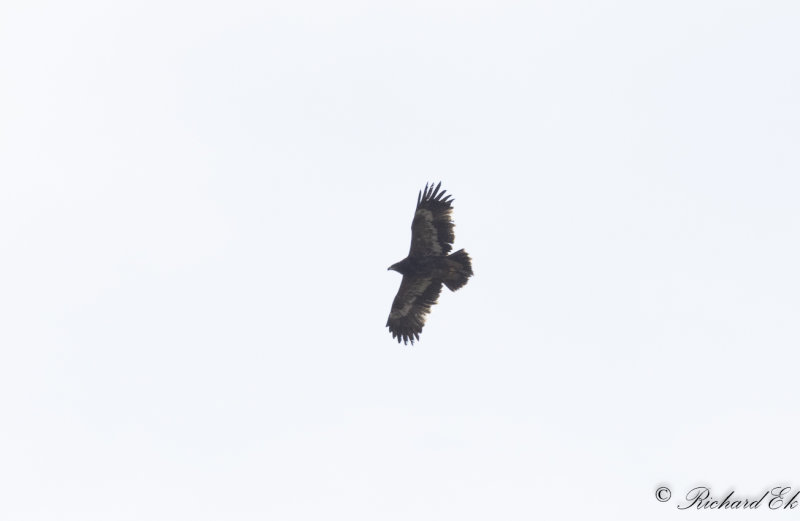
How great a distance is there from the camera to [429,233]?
29.5 metres

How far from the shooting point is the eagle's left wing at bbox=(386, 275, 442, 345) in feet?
101

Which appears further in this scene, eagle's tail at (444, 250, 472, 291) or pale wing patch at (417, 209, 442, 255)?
pale wing patch at (417, 209, 442, 255)

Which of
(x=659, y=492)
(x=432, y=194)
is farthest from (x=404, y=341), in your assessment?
(x=659, y=492)

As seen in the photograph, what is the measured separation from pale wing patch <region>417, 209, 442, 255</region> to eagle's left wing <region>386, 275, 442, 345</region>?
1220mm

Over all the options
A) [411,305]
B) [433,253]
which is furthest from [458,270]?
[411,305]

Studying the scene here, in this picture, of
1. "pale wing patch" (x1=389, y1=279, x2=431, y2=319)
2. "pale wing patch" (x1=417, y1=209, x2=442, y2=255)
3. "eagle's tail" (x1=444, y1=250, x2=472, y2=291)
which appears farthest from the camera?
"pale wing patch" (x1=389, y1=279, x2=431, y2=319)

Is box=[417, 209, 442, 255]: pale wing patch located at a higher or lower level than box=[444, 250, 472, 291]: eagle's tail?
higher

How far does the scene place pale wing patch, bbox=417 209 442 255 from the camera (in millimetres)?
29469

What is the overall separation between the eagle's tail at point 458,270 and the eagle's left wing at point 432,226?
0.30 meters

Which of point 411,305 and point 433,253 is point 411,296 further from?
point 433,253

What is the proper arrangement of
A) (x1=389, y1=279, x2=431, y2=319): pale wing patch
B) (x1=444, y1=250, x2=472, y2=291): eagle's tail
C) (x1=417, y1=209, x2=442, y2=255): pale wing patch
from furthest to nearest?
(x1=389, y1=279, x2=431, y2=319): pale wing patch → (x1=417, y1=209, x2=442, y2=255): pale wing patch → (x1=444, y1=250, x2=472, y2=291): eagle's tail

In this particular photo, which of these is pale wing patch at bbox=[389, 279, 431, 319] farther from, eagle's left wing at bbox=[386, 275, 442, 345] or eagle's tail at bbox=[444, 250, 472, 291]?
eagle's tail at bbox=[444, 250, 472, 291]

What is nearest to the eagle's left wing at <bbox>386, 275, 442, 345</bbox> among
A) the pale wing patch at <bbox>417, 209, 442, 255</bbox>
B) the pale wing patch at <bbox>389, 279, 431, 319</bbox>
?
the pale wing patch at <bbox>389, 279, 431, 319</bbox>

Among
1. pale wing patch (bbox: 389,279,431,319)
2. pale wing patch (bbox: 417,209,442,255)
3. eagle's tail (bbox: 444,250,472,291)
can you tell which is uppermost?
pale wing patch (bbox: 417,209,442,255)
